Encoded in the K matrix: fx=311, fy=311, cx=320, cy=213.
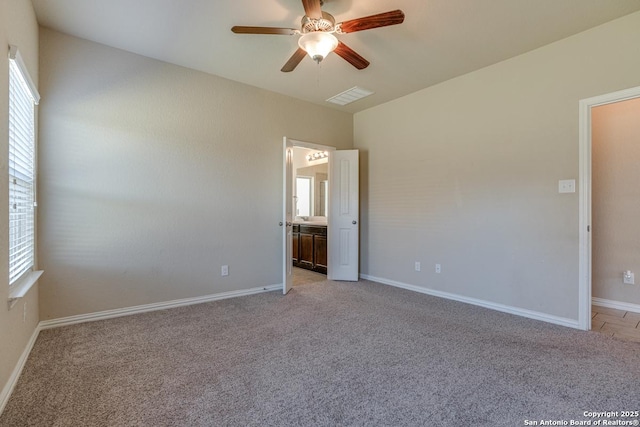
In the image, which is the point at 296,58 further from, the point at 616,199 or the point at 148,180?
the point at 616,199

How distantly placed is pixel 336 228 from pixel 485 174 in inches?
85.0

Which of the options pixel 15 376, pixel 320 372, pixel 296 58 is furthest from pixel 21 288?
pixel 296 58

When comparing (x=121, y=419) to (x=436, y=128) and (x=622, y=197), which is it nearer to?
(x=436, y=128)

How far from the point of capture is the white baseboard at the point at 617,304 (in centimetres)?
328

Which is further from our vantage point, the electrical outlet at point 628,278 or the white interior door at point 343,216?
Answer: the white interior door at point 343,216

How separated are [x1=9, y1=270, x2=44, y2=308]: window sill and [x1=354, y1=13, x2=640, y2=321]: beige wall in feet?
12.4

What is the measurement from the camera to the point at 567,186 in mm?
2848

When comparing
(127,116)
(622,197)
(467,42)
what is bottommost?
(622,197)

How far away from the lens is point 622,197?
11.2ft

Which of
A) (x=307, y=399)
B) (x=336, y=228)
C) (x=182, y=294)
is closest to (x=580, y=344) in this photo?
(x=307, y=399)

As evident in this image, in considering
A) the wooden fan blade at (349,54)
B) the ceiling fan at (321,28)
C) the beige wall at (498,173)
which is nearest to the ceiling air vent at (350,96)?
the beige wall at (498,173)

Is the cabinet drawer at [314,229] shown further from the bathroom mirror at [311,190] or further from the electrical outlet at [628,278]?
the electrical outlet at [628,278]

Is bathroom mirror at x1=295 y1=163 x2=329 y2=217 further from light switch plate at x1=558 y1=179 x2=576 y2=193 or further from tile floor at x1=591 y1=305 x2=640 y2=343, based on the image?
tile floor at x1=591 y1=305 x2=640 y2=343

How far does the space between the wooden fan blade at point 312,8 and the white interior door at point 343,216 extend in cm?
270
